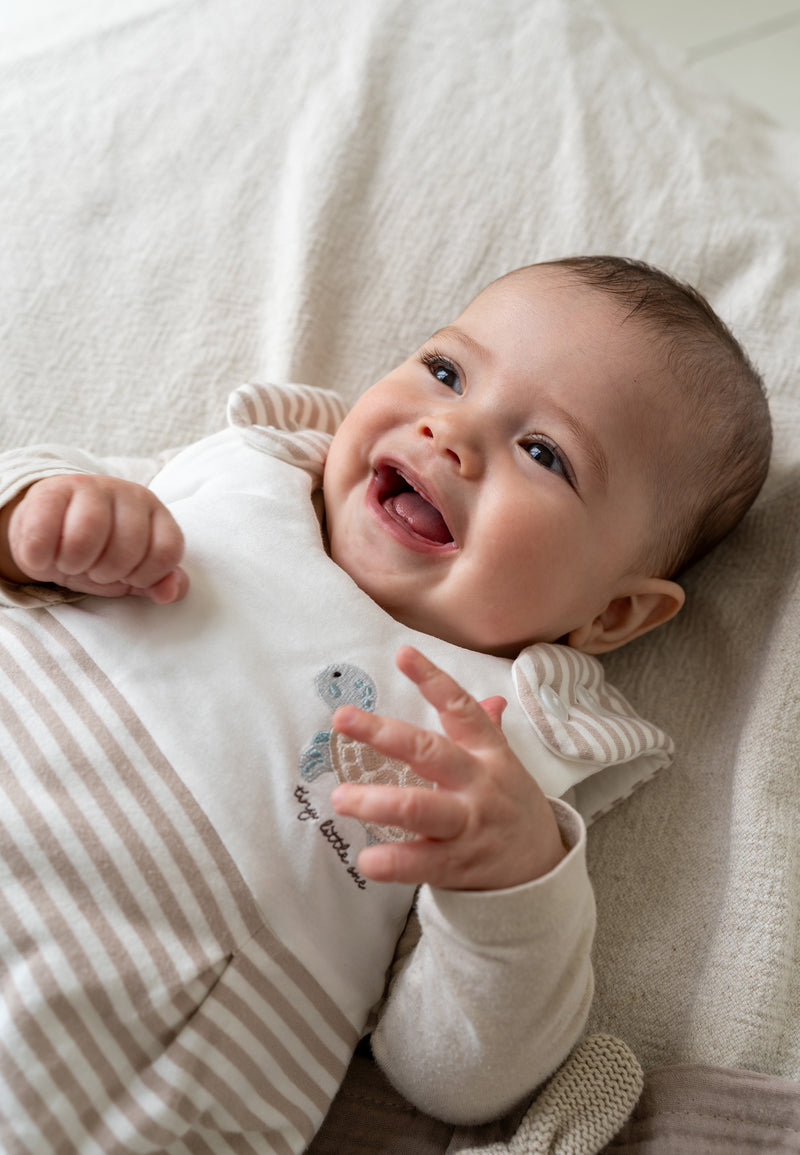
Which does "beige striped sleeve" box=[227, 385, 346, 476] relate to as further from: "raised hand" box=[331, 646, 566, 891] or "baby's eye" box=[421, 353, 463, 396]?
"raised hand" box=[331, 646, 566, 891]

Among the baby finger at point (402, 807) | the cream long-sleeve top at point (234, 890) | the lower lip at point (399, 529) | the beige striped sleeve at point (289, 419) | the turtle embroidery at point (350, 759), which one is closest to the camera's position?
the baby finger at point (402, 807)

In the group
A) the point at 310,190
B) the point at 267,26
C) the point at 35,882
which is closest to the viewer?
the point at 35,882

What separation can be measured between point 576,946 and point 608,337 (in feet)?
1.99

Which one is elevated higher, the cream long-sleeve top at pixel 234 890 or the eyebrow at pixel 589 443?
the eyebrow at pixel 589 443

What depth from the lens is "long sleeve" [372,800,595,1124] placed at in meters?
0.79

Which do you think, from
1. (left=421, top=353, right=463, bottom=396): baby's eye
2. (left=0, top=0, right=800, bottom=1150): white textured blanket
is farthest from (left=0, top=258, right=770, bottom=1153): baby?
(left=0, top=0, right=800, bottom=1150): white textured blanket

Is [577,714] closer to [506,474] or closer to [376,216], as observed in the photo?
[506,474]

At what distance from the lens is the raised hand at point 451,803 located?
0.71 meters

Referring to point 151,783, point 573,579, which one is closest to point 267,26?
point 573,579

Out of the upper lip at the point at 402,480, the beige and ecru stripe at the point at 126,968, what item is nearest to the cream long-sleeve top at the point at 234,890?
the beige and ecru stripe at the point at 126,968

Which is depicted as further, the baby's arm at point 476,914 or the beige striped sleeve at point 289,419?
the beige striped sleeve at point 289,419

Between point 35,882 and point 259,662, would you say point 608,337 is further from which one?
point 35,882

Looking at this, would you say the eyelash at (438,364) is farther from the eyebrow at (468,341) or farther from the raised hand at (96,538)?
the raised hand at (96,538)

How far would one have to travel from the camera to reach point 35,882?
0.82 meters
